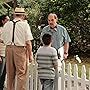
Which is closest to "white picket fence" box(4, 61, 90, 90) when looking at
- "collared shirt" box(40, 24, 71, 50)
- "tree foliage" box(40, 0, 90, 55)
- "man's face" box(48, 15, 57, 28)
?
"collared shirt" box(40, 24, 71, 50)

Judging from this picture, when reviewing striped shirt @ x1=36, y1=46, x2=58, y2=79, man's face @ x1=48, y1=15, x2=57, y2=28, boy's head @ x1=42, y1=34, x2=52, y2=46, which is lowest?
striped shirt @ x1=36, y1=46, x2=58, y2=79

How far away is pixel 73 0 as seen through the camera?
508 inches

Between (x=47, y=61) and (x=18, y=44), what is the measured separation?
2.32ft

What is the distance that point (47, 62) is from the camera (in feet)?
21.8

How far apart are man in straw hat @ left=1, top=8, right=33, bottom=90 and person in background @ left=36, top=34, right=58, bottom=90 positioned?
371 millimetres

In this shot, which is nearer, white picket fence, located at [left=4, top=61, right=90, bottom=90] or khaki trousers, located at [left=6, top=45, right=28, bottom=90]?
white picket fence, located at [left=4, top=61, right=90, bottom=90]

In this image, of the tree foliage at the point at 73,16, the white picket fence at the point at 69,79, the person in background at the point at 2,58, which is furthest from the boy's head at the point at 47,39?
the tree foliage at the point at 73,16

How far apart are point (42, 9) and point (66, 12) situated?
33.3 inches

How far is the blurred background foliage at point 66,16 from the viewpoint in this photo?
12.8 metres

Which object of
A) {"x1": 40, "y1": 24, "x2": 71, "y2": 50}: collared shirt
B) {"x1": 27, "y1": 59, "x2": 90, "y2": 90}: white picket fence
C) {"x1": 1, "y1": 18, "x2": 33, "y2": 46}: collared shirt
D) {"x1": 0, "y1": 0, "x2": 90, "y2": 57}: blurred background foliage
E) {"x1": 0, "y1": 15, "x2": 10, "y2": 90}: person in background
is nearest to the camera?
{"x1": 27, "y1": 59, "x2": 90, "y2": 90}: white picket fence

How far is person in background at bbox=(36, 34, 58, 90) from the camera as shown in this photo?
6.62 m

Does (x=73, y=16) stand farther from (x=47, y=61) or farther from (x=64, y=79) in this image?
(x=47, y=61)

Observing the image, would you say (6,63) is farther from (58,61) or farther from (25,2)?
(25,2)

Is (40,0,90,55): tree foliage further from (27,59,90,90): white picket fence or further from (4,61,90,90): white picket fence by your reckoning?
(27,59,90,90): white picket fence
